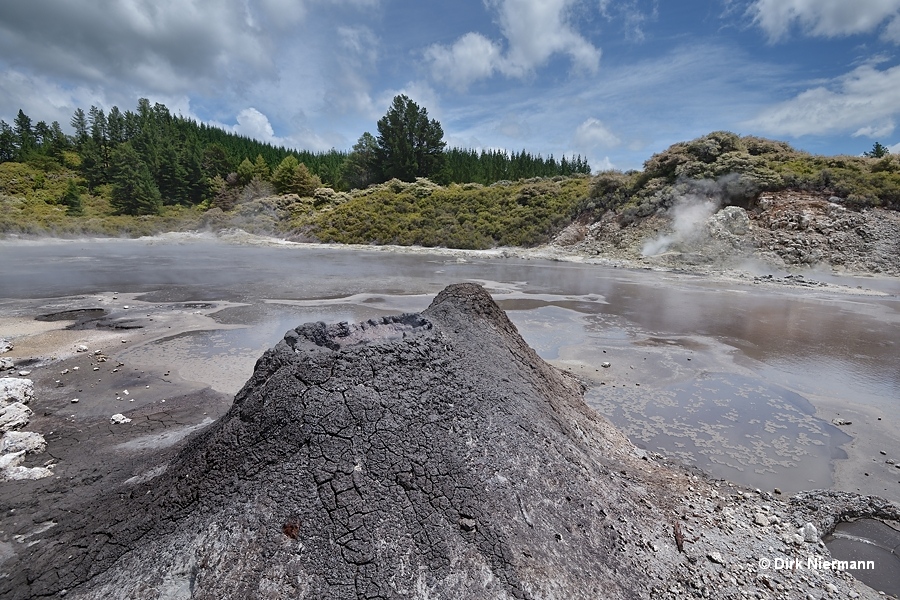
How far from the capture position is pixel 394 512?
2.39m

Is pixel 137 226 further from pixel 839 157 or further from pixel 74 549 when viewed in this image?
pixel 839 157

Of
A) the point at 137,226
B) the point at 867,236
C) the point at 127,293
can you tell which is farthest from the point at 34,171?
the point at 867,236

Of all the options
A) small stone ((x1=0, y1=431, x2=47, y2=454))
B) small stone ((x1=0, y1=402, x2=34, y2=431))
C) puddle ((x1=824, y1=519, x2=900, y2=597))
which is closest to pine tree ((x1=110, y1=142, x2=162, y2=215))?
small stone ((x1=0, y1=402, x2=34, y2=431))

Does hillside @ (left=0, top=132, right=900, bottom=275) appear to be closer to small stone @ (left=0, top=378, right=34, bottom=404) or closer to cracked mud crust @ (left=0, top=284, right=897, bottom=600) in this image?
cracked mud crust @ (left=0, top=284, right=897, bottom=600)

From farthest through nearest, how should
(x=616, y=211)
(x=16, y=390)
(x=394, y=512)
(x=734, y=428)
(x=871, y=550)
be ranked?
(x=616, y=211) → (x=16, y=390) → (x=734, y=428) → (x=871, y=550) → (x=394, y=512)

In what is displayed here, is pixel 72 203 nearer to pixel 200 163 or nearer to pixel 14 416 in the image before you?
pixel 200 163

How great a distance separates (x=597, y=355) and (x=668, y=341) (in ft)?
6.09

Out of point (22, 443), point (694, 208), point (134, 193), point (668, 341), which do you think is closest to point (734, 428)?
point (668, 341)

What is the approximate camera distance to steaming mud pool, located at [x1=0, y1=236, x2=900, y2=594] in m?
4.27

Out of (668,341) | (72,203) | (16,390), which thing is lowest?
(668,341)

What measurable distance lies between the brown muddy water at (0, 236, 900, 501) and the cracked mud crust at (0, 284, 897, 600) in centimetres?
126

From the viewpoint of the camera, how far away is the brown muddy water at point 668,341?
456 centimetres

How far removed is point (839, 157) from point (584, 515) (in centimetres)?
2945

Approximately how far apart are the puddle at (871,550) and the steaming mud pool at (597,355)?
4 centimetres
